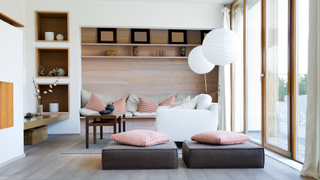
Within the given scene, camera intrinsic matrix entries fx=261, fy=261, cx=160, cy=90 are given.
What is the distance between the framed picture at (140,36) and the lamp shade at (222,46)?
317 centimetres

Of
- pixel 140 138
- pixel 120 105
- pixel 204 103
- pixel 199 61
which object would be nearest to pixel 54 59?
pixel 120 105

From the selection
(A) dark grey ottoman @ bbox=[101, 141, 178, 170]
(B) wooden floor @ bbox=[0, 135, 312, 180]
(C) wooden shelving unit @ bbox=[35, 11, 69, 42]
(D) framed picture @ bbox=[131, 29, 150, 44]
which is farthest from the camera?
(D) framed picture @ bbox=[131, 29, 150, 44]

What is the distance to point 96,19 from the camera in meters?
5.63

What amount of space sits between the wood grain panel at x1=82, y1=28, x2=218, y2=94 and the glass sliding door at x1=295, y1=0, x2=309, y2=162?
3.49 m

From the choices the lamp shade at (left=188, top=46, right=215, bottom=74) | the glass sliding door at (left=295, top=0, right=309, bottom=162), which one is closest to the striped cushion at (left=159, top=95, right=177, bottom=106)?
the lamp shade at (left=188, top=46, right=215, bottom=74)

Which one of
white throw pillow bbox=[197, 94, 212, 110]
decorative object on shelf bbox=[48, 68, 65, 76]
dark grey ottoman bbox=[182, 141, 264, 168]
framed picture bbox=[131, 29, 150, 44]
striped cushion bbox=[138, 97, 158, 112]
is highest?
framed picture bbox=[131, 29, 150, 44]

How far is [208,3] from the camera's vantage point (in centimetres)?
577

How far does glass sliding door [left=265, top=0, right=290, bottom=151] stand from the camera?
11.0 feet

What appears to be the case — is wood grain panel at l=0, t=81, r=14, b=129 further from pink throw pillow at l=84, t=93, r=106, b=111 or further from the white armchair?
pink throw pillow at l=84, t=93, r=106, b=111

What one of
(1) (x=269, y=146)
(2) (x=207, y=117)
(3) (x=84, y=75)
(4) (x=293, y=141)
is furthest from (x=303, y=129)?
(3) (x=84, y=75)

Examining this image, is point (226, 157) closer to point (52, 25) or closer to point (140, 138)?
point (140, 138)

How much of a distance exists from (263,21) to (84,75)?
4150 millimetres

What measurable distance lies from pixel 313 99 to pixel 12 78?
3337mm

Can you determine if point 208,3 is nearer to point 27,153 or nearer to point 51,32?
point 51,32
